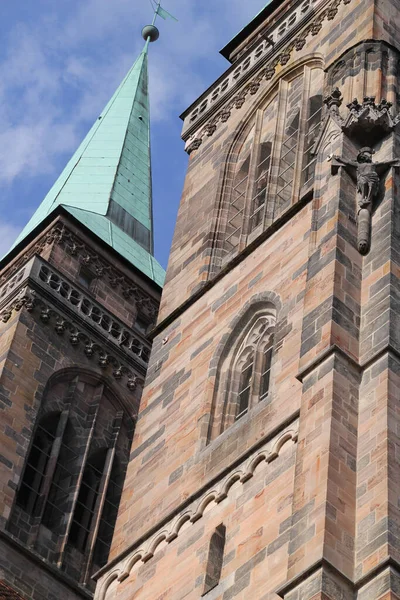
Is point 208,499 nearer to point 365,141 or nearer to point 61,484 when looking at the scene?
point 365,141

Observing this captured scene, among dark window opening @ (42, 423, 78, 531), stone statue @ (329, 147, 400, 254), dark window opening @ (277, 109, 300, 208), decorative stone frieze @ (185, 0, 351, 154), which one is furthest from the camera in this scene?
dark window opening @ (42, 423, 78, 531)

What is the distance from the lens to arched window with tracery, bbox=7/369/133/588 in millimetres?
30688

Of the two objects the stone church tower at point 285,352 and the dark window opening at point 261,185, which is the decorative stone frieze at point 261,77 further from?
the dark window opening at point 261,185

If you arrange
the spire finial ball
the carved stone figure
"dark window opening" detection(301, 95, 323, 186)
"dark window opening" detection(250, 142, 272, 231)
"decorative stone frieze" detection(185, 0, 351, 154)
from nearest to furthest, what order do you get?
1. the carved stone figure
2. "dark window opening" detection(301, 95, 323, 186)
3. "dark window opening" detection(250, 142, 272, 231)
4. "decorative stone frieze" detection(185, 0, 351, 154)
5. the spire finial ball

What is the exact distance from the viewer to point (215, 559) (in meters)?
20.6

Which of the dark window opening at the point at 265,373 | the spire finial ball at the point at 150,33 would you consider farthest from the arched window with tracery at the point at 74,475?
the spire finial ball at the point at 150,33

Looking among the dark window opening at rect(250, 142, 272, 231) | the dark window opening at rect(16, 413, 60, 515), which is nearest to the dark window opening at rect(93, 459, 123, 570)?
the dark window opening at rect(16, 413, 60, 515)

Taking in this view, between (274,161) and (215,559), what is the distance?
8.76 meters

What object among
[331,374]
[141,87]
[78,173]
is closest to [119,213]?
[78,173]

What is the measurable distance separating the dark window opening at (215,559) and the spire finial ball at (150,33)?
2753cm

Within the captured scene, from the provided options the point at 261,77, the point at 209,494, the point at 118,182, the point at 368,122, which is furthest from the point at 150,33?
the point at 209,494

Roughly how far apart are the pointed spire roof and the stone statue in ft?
47.3

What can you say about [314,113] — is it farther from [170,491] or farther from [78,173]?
[78,173]

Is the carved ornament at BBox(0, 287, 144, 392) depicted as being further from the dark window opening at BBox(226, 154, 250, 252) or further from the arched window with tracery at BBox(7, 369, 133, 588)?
the dark window opening at BBox(226, 154, 250, 252)
